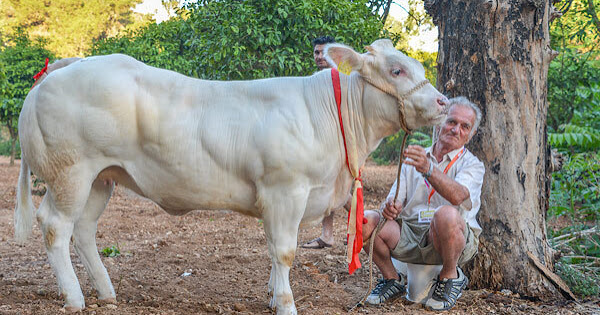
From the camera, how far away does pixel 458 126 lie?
4051 mm

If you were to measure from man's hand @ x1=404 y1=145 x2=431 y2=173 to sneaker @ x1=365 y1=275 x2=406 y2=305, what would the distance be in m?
1.03

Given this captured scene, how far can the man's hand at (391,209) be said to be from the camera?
406 centimetres

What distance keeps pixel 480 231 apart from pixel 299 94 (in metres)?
1.66

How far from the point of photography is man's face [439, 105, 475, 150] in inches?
160

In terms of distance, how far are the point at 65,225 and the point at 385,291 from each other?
219cm

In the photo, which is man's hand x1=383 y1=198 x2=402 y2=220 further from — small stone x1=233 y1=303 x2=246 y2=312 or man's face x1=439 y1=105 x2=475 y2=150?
small stone x1=233 y1=303 x2=246 y2=312

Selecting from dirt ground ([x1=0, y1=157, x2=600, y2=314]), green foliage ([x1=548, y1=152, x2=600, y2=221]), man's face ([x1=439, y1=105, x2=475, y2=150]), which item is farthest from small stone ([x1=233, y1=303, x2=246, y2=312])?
green foliage ([x1=548, y1=152, x2=600, y2=221])

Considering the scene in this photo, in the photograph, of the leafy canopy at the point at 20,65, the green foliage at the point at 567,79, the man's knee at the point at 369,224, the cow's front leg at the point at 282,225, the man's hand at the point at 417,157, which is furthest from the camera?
the leafy canopy at the point at 20,65

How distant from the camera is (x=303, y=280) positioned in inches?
191

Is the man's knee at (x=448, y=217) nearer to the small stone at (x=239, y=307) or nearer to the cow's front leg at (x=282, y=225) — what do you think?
the cow's front leg at (x=282, y=225)

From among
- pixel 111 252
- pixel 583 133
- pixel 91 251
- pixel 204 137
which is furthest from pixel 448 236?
pixel 583 133

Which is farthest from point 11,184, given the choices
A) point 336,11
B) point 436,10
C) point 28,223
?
point 436,10

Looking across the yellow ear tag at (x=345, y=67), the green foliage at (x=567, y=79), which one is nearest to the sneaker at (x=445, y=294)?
the yellow ear tag at (x=345, y=67)

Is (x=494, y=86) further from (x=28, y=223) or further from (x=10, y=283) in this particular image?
(x=10, y=283)
